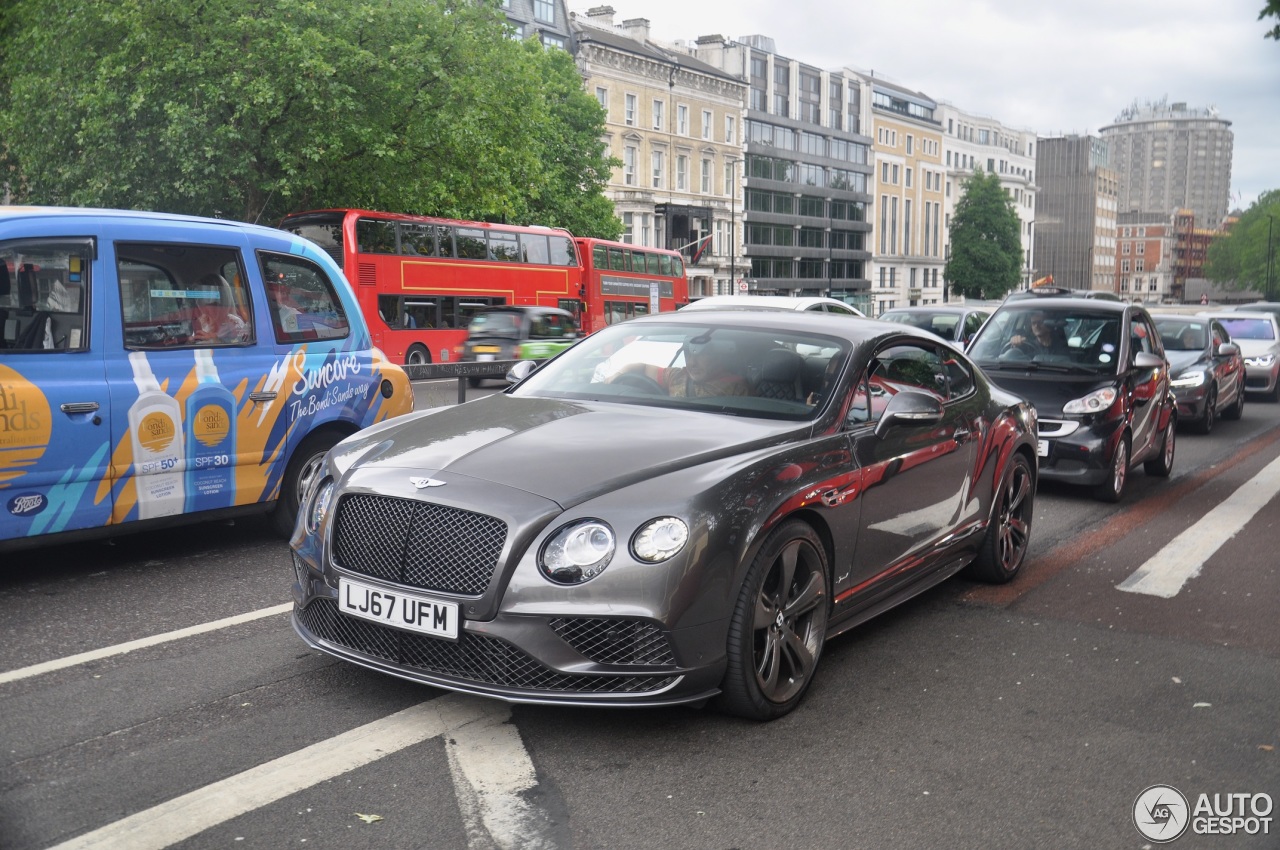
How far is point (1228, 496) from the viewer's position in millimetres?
10500

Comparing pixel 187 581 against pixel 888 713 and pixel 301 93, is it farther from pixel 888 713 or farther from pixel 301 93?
pixel 301 93

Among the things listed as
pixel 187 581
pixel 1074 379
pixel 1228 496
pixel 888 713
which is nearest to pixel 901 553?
pixel 888 713

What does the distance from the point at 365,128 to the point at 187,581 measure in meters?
23.9

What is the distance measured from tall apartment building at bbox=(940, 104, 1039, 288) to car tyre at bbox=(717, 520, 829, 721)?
115195 mm

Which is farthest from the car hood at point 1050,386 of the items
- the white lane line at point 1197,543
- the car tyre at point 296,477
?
the car tyre at point 296,477

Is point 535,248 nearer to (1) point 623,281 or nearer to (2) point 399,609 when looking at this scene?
(1) point 623,281

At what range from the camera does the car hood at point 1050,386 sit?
1006 cm

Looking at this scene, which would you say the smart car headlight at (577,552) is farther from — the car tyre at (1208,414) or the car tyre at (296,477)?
the car tyre at (1208,414)

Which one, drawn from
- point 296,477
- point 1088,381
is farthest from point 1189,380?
point 296,477

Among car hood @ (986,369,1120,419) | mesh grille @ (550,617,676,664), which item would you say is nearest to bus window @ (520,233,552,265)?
car hood @ (986,369,1120,419)

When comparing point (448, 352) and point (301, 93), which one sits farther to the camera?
point (448, 352)

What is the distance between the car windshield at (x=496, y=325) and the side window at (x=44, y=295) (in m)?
21.0

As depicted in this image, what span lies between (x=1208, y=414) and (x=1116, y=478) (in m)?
7.03
